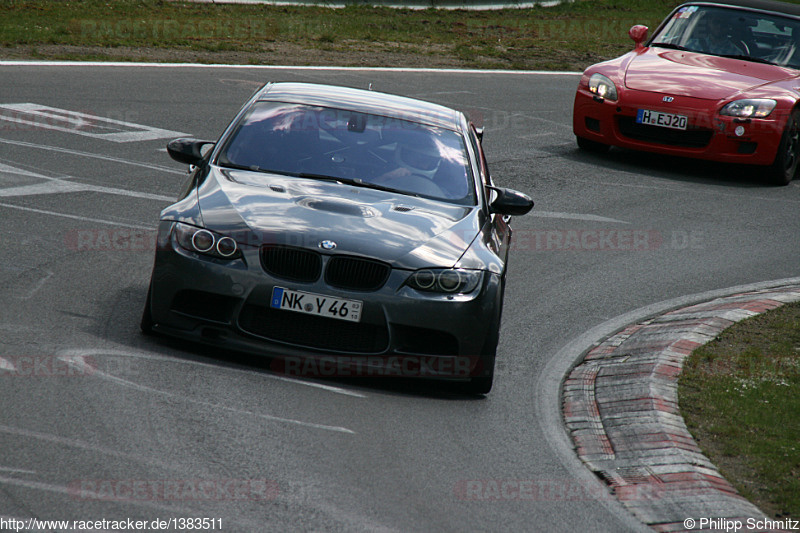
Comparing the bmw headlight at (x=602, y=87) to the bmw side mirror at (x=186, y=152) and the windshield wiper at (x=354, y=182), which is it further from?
the bmw side mirror at (x=186, y=152)

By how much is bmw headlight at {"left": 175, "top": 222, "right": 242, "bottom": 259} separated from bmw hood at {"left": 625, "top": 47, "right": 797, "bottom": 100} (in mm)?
7960

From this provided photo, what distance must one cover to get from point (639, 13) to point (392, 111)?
2817cm

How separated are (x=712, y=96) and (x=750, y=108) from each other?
0.44 meters

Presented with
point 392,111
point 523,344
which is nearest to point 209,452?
point 523,344

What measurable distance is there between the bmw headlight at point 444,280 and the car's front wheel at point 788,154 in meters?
7.76

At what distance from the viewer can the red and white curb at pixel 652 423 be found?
190 inches

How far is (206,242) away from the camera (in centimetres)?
596

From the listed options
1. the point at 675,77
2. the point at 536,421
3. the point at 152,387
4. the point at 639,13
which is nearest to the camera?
the point at 152,387

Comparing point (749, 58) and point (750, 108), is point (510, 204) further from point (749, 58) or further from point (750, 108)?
point (749, 58)

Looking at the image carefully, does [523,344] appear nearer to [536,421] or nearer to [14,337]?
[536,421]

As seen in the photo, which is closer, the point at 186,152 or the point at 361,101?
the point at 186,152

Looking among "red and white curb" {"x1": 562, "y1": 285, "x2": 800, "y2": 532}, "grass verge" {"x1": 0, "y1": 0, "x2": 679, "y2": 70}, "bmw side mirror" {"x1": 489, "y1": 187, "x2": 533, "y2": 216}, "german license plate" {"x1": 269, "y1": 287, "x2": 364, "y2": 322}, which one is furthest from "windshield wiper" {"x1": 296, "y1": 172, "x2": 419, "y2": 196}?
"grass verge" {"x1": 0, "y1": 0, "x2": 679, "y2": 70}

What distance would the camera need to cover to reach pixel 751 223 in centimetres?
1114

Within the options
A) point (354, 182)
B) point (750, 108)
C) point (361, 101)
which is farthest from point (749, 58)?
point (354, 182)
